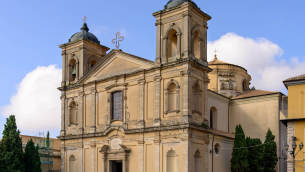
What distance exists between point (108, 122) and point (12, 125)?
7.76 metres

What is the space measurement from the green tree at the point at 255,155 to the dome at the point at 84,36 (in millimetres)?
14759

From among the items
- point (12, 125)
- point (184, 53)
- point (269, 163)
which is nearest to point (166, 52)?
point (184, 53)

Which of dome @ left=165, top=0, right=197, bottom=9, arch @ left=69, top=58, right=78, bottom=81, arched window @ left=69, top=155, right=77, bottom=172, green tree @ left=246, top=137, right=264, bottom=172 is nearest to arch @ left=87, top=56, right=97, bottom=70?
arch @ left=69, top=58, right=78, bottom=81

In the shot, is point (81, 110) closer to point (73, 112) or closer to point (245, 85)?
point (73, 112)

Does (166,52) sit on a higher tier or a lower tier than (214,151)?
higher

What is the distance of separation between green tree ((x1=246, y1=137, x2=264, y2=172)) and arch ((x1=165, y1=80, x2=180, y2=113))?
6012mm

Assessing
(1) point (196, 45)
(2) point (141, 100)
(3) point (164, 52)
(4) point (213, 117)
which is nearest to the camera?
(3) point (164, 52)

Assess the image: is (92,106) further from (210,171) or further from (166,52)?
(210,171)

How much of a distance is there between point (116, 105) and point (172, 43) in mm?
6027

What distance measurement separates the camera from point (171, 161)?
26.6 meters

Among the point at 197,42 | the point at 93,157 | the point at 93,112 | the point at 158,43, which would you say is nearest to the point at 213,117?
the point at 197,42

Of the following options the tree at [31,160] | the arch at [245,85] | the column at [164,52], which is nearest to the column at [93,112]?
the tree at [31,160]

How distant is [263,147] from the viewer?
28812 millimetres

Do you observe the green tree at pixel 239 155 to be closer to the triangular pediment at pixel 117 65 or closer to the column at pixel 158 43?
the column at pixel 158 43
